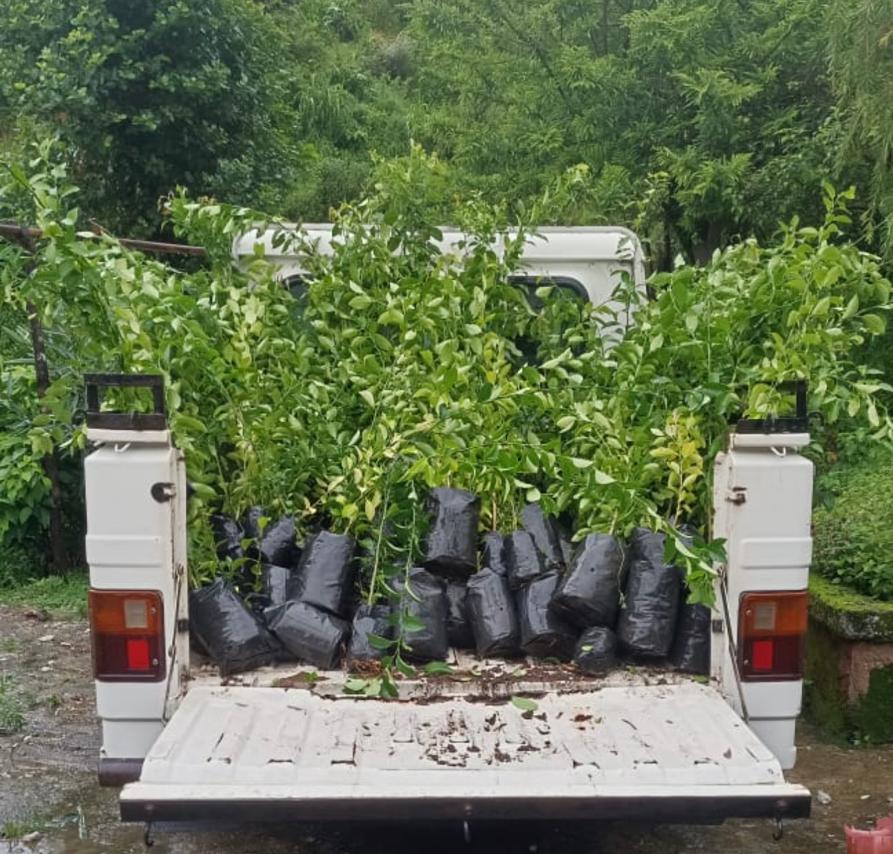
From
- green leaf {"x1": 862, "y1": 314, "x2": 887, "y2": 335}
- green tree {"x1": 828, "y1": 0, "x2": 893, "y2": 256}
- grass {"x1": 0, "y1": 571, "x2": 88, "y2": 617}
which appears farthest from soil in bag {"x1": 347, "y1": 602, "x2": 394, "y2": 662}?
green tree {"x1": 828, "y1": 0, "x2": 893, "y2": 256}

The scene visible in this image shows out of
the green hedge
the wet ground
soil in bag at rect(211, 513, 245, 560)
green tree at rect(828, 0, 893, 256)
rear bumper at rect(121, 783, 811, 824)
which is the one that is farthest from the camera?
green tree at rect(828, 0, 893, 256)

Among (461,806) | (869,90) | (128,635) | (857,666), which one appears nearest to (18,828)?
(128,635)

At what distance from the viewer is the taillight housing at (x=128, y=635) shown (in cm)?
313

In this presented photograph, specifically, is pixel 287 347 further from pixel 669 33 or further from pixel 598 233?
pixel 669 33

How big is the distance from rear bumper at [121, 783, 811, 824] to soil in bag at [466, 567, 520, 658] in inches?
28.7

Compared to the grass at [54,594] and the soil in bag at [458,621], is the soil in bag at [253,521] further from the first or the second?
the grass at [54,594]

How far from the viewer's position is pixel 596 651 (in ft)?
10.8

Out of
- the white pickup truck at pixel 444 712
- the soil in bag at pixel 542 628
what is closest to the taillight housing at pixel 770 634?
the white pickup truck at pixel 444 712

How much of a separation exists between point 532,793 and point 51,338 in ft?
16.7

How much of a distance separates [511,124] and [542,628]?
7.82 m

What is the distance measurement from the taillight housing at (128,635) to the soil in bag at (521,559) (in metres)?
1.11

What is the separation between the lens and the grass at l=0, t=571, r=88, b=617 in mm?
6332

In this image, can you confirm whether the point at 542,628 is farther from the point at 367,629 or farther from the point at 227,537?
the point at 227,537

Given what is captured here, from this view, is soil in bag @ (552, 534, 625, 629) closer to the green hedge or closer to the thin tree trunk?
the green hedge
